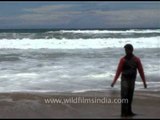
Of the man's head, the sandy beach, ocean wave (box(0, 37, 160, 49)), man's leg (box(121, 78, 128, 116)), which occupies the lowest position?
ocean wave (box(0, 37, 160, 49))

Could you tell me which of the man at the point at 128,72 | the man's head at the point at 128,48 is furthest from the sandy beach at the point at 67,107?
the man's head at the point at 128,48

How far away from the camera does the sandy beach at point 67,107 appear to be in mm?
7821

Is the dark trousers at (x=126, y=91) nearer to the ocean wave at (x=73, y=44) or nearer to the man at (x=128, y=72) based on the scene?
the man at (x=128, y=72)

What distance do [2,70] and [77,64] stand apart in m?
3.34

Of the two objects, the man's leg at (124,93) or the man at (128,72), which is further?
the man's leg at (124,93)

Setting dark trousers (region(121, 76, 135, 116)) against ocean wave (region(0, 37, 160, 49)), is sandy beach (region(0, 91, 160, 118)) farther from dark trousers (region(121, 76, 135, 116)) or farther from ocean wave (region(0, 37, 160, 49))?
ocean wave (region(0, 37, 160, 49))

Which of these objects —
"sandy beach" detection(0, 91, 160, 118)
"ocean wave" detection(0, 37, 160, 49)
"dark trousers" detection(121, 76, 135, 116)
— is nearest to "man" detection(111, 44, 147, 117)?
"dark trousers" detection(121, 76, 135, 116)

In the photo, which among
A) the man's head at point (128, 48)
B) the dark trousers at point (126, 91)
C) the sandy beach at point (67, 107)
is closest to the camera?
the man's head at point (128, 48)

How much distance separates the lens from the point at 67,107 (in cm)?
838

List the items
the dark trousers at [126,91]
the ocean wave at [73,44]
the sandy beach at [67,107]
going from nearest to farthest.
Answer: the dark trousers at [126,91] < the sandy beach at [67,107] < the ocean wave at [73,44]

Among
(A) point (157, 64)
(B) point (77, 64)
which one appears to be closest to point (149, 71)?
(A) point (157, 64)

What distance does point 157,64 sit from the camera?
52.6 ft

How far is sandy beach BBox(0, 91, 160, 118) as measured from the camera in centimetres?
782

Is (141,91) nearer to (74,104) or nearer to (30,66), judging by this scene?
(74,104)
